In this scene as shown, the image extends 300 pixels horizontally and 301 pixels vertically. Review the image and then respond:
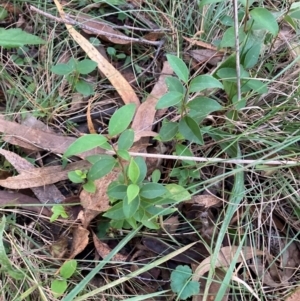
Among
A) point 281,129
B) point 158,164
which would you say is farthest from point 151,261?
point 281,129

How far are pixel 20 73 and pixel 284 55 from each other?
869 mm

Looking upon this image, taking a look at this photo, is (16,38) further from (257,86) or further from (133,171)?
(257,86)

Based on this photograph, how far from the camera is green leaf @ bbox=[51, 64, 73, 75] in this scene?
58.5 inches

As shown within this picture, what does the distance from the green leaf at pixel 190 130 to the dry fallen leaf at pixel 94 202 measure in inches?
10.5

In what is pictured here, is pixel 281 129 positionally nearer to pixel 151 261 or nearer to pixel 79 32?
pixel 151 261

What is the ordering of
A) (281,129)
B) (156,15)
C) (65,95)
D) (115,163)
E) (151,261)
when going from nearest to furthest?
(115,163)
(151,261)
(281,129)
(65,95)
(156,15)

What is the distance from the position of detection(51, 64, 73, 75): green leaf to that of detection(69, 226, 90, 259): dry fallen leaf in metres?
0.49

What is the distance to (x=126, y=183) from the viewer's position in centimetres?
123

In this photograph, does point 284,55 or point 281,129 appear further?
point 284,55

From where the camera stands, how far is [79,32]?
64.2 inches

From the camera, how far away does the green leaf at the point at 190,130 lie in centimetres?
127

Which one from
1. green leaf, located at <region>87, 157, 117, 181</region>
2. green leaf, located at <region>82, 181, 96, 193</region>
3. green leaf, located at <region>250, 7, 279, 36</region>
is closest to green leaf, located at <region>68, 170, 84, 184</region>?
green leaf, located at <region>82, 181, 96, 193</region>

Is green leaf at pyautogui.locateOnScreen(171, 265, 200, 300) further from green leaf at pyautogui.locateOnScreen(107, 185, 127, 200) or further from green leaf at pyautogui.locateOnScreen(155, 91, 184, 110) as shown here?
green leaf at pyautogui.locateOnScreen(155, 91, 184, 110)

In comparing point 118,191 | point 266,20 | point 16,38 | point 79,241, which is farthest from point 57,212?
point 266,20
